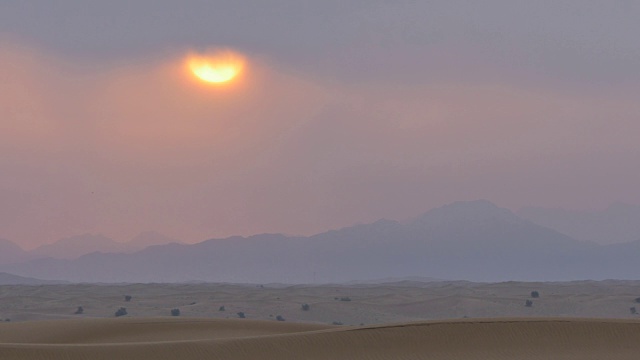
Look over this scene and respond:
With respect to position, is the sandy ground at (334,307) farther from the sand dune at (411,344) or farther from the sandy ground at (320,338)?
the sand dune at (411,344)

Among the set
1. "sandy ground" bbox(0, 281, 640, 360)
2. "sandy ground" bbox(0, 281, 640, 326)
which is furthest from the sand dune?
"sandy ground" bbox(0, 281, 640, 326)

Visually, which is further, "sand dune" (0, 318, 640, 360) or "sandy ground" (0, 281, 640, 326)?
"sandy ground" (0, 281, 640, 326)

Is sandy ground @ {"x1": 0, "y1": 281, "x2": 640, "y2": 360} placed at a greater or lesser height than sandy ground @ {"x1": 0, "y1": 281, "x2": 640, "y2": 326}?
lesser

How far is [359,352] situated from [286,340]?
91cm

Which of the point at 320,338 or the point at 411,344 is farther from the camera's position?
the point at 320,338

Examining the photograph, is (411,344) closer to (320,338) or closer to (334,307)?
(320,338)

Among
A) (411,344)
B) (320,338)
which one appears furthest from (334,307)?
(411,344)

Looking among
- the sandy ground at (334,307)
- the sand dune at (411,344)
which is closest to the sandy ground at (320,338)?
the sand dune at (411,344)

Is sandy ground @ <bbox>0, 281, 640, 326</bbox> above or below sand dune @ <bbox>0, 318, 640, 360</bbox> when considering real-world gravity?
above

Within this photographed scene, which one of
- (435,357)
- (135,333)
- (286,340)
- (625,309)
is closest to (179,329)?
(135,333)

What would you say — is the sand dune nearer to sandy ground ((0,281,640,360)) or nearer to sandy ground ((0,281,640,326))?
sandy ground ((0,281,640,360))

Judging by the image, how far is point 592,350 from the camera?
398 inches

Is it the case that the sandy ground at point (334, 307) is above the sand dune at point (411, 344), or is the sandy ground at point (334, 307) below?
above

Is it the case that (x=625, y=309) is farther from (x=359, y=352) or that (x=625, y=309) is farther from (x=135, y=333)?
(x=359, y=352)
